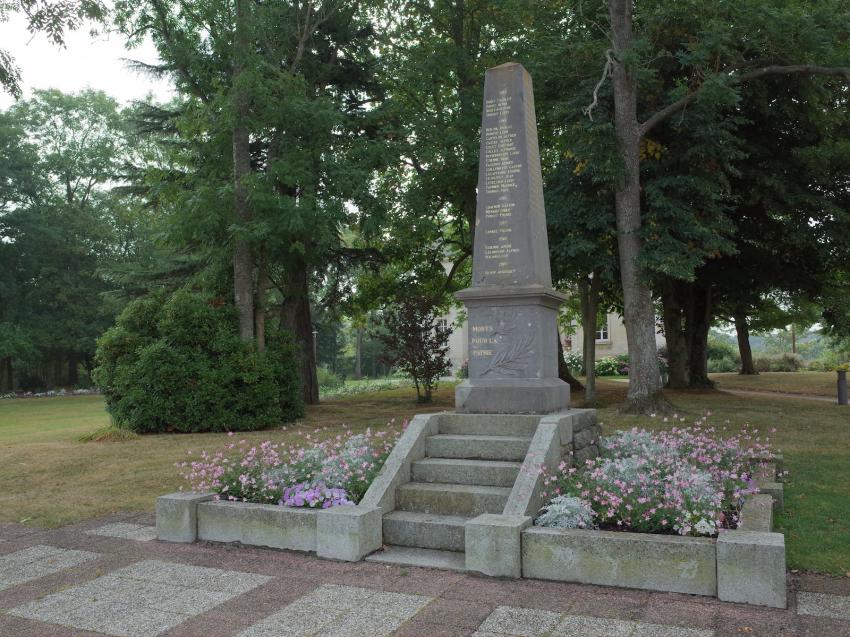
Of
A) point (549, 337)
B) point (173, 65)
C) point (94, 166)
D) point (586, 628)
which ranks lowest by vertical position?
point (586, 628)

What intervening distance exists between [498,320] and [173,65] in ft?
41.2

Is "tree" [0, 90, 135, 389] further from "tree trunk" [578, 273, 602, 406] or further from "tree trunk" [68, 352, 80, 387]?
"tree trunk" [578, 273, 602, 406]

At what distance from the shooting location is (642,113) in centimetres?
1681

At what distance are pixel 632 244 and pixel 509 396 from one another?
9136mm

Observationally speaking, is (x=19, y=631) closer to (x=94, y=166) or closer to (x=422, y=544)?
(x=422, y=544)

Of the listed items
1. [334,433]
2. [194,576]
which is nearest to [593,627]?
[194,576]

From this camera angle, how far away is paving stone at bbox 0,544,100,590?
5344mm

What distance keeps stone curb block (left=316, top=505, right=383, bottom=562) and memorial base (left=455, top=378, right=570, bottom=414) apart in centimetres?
216

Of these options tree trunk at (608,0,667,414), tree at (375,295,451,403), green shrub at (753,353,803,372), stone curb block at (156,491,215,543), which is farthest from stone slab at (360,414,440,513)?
green shrub at (753,353,803,372)

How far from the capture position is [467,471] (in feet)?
21.2

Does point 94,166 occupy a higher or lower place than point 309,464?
higher

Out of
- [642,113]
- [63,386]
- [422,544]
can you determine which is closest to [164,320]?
[422,544]

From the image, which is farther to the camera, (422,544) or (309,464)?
(309,464)

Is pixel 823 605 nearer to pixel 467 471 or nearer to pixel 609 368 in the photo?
pixel 467 471
